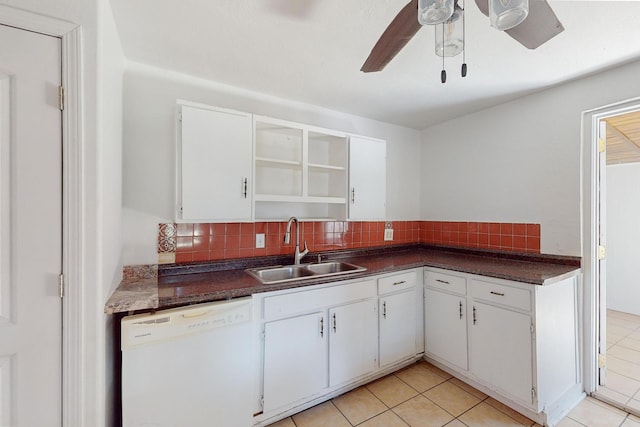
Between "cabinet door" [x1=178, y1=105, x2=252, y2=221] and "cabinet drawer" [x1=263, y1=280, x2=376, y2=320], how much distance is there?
0.62 meters

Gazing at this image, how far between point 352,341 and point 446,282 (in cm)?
91

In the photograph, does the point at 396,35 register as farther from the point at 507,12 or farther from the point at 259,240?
the point at 259,240

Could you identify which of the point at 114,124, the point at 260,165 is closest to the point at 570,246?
the point at 260,165

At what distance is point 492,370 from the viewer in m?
1.89

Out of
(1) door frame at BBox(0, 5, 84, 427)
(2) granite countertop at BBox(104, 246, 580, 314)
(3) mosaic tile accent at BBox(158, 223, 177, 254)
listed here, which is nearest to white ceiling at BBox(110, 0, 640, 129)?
(1) door frame at BBox(0, 5, 84, 427)

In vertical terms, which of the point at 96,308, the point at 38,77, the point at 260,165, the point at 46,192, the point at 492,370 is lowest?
the point at 492,370

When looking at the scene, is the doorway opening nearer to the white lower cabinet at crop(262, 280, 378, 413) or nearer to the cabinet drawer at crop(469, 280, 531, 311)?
the cabinet drawer at crop(469, 280, 531, 311)

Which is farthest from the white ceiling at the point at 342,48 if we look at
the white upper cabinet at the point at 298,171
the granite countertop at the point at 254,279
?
the granite countertop at the point at 254,279

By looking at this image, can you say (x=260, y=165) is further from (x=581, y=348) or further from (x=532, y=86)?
(x=581, y=348)

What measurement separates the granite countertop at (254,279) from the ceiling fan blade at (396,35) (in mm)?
1307

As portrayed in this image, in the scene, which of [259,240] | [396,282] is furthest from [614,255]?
[259,240]

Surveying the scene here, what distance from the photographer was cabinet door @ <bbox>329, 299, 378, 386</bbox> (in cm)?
186

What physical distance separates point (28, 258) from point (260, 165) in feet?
4.64

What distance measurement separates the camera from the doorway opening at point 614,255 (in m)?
1.93
